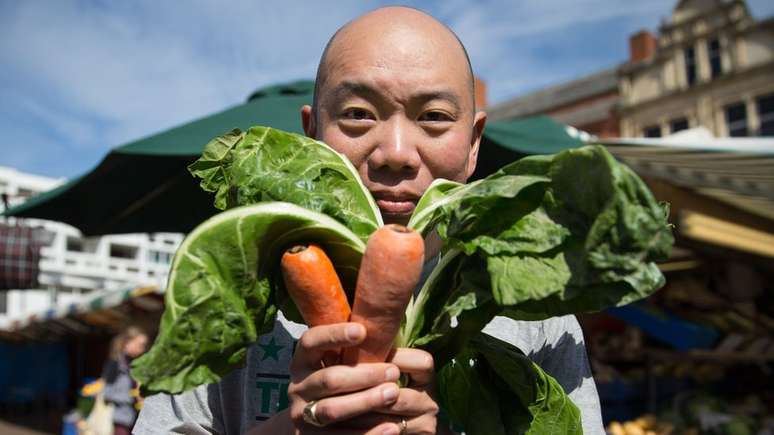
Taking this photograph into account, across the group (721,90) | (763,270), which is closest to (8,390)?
(763,270)

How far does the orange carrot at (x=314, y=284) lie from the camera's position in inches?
43.3

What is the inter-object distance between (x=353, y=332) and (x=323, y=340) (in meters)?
0.07

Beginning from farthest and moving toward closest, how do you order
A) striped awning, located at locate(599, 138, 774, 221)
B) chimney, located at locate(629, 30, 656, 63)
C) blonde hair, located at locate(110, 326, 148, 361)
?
chimney, located at locate(629, 30, 656, 63)
blonde hair, located at locate(110, 326, 148, 361)
striped awning, located at locate(599, 138, 774, 221)

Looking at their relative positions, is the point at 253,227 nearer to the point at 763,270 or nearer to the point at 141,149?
the point at 141,149

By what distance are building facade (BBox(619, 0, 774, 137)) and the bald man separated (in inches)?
1127

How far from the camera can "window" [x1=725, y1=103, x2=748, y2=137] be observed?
2647 centimetres

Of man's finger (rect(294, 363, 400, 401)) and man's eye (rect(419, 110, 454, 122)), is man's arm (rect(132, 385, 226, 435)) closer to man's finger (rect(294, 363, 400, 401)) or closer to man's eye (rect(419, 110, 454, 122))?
man's finger (rect(294, 363, 400, 401))

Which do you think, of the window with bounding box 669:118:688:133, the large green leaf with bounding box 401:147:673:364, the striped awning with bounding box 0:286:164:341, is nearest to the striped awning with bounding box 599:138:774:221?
the large green leaf with bounding box 401:147:673:364

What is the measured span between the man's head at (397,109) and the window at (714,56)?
31701mm

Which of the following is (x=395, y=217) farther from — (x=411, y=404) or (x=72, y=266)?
(x=72, y=266)

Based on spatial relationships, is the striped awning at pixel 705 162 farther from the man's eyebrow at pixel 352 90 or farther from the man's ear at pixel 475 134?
the man's eyebrow at pixel 352 90

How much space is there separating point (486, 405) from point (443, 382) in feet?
0.36

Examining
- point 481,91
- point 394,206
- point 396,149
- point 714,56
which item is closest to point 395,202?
point 394,206

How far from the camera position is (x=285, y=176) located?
4.06 ft
